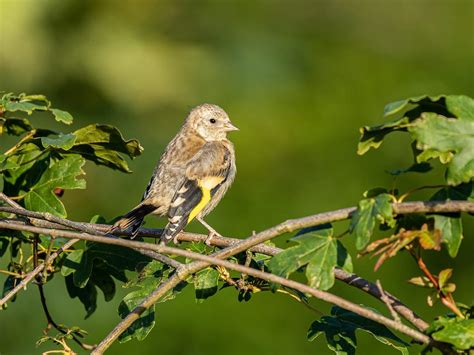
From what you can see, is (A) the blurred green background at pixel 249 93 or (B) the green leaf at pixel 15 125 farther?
(A) the blurred green background at pixel 249 93

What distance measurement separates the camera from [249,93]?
1005 centimetres

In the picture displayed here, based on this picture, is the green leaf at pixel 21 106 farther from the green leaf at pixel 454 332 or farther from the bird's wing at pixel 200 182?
the green leaf at pixel 454 332

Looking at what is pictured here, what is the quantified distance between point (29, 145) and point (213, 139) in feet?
7.66

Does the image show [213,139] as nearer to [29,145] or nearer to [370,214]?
[29,145]

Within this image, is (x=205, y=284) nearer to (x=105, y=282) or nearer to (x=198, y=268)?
(x=198, y=268)

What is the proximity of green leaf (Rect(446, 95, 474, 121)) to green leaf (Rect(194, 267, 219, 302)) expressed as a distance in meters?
0.97

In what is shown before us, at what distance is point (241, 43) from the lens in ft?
36.6

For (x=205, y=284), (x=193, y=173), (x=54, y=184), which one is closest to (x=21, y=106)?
(x=54, y=184)

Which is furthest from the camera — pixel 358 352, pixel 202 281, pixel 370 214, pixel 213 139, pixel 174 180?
pixel 358 352

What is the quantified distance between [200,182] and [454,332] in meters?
2.82

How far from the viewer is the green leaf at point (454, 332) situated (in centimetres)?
235

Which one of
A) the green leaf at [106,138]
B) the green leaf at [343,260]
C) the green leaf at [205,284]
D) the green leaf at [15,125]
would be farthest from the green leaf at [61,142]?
the green leaf at [343,260]

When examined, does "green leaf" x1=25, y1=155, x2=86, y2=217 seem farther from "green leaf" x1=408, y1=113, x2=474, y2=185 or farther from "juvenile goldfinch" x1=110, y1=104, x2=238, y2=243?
"green leaf" x1=408, y1=113, x2=474, y2=185

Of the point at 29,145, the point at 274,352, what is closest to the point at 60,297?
the point at 274,352
